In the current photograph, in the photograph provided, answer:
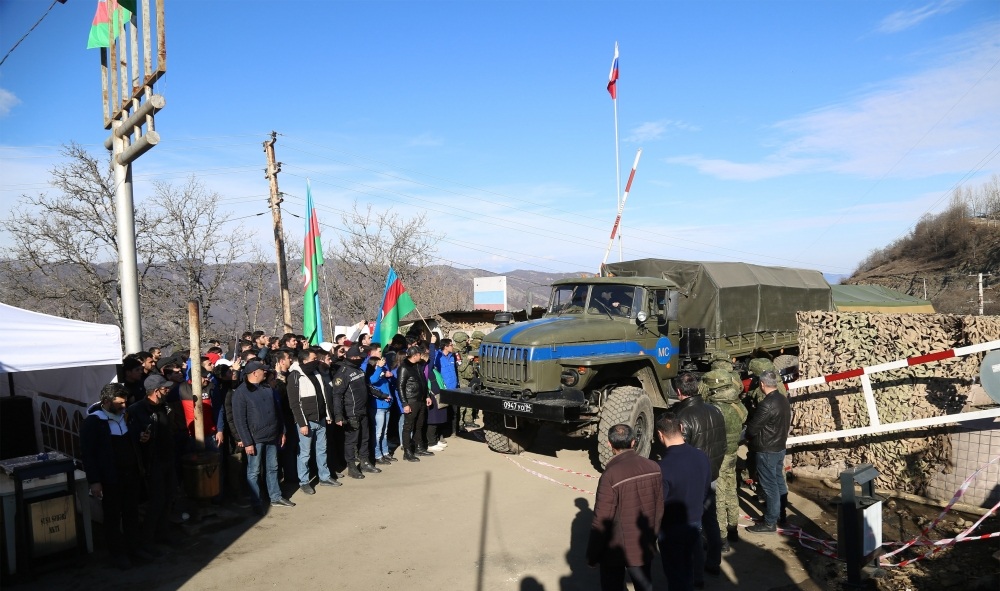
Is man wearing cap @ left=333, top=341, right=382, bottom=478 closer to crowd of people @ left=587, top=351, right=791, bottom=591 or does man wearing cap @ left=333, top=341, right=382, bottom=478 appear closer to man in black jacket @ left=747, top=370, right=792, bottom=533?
crowd of people @ left=587, top=351, right=791, bottom=591

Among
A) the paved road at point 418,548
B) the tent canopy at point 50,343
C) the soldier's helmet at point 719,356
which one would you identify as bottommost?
the paved road at point 418,548

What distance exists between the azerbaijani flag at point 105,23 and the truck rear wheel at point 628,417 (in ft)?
28.0

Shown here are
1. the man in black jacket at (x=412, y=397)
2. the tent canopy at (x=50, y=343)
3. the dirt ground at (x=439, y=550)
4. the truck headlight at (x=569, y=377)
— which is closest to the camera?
the dirt ground at (x=439, y=550)

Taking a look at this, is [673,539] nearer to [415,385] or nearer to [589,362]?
[589,362]

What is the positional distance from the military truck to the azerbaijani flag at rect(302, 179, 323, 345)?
4482 millimetres

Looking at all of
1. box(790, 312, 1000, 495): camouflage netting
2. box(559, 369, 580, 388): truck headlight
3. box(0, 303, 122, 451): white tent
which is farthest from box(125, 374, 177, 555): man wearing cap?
box(790, 312, 1000, 495): camouflage netting

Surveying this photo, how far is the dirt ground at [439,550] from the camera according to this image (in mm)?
4891

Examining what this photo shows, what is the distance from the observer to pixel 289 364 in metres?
7.27

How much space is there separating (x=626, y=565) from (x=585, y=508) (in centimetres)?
301

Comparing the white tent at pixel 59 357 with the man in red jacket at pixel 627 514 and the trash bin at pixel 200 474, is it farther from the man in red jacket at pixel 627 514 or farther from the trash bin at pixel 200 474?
the man in red jacket at pixel 627 514

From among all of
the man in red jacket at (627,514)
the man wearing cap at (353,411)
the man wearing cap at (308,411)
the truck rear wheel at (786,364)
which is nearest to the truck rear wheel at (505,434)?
the man wearing cap at (353,411)

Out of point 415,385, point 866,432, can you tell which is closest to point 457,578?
point 415,385

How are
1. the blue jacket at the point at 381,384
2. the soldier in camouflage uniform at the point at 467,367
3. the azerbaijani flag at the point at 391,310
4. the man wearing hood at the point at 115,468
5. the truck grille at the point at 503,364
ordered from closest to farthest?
the man wearing hood at the point at 115,468 → the truck grille at the point at 503,364 → the blue jacket at the point at 381,384 → the soldier in camouflage uniform at the point at 467,367 → the azerbaijani flag at the point at 391,310

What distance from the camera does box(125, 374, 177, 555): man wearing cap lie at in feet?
18.1
